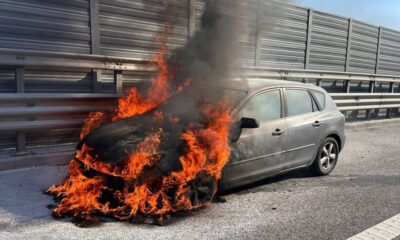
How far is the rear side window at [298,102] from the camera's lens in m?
5.79

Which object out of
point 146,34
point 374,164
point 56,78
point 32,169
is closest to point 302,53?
point 374,164

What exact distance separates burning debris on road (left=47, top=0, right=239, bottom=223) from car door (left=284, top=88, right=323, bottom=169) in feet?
4.08

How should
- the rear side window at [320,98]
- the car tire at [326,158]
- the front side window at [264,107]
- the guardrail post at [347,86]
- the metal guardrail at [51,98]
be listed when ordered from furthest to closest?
the guardrail post at [347,86] → the rear side window at [320,98] → the car tire at [326,158] → the metal guardrail at [51,98] → the front side window at [264,107]

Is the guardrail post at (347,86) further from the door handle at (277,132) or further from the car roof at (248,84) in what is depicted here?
the door handle at (277,132)

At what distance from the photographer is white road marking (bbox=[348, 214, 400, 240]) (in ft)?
13.0

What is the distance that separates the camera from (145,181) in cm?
410

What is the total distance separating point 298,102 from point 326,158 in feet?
4.12

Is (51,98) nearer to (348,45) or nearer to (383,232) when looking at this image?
(383,232)

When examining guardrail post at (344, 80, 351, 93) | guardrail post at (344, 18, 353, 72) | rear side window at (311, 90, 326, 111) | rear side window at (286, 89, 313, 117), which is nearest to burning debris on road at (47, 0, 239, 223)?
rear side window at (286, 89, 313, 117)

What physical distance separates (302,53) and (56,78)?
7.86m

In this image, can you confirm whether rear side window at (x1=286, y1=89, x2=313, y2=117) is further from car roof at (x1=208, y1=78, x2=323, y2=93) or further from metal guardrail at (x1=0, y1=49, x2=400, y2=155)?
metal guardrail at (x1=0, y1=49, x2=400, y2=155)

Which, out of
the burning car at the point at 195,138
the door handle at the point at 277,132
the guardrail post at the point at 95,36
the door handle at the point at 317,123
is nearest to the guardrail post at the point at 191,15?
the burning car at the point at 195,138

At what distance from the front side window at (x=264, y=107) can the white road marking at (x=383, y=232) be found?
6.46ft

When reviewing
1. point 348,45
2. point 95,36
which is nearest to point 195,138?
point 95,36
